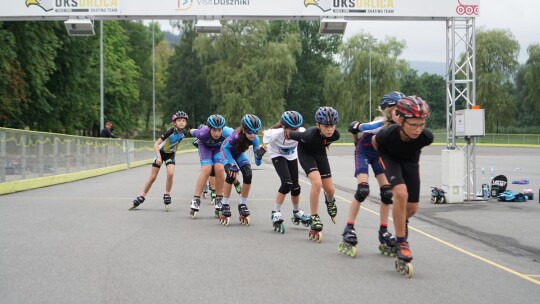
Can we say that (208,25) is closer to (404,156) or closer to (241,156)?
(241,156)

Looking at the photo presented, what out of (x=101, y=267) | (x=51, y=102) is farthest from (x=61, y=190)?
(x=51, y=102)

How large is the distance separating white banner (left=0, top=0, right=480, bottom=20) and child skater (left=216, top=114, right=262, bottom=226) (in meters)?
7.30

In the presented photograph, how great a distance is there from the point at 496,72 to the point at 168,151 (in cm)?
7227

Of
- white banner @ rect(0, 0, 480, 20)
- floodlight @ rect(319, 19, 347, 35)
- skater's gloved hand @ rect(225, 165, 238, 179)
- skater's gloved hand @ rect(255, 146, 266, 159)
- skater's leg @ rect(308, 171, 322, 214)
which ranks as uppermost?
white banner @ rect(0, 0, 480, 20)

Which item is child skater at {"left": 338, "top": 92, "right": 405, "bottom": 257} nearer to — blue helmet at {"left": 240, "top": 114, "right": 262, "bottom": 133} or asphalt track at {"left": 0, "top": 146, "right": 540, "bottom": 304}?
asphalt track at {"left": 0, "top": 146, "right": 540, "bottom": 304}

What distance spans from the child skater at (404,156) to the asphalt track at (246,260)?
1.31 ft

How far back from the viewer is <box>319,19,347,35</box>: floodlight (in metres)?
17.2

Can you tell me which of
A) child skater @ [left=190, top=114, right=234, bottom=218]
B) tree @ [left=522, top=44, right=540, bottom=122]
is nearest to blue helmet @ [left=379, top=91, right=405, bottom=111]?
child skater @ [left=190, top=114, right=234, bottom=218]

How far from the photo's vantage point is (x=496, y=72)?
7875 cm

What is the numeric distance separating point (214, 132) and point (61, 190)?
8.87 m

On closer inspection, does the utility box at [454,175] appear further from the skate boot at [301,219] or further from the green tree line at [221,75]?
the green tree line at [221,75]

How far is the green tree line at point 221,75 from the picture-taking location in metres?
35.5

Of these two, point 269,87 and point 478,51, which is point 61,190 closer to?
point 269,87

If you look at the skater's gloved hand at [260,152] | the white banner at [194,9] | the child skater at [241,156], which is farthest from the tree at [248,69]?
the skater's gloved hand at [260,152]
